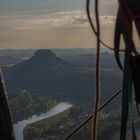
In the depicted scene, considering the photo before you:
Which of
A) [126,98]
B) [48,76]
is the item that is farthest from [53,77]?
[126,98]

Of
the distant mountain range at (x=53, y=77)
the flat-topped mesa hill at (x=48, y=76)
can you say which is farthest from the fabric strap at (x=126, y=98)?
the flat-topped mesa hill at (x=48, y=76)

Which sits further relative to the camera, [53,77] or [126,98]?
[53,77]

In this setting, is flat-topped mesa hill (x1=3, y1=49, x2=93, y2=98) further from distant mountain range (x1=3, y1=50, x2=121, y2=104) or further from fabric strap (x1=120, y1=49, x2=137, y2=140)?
fabric strap (x1=120, y1=49, x2=137, y2=140)

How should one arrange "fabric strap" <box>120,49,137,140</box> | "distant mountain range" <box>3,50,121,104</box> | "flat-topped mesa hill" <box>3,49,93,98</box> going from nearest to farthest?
"fabric strap" <box>120,49,137,140</box> → "distant mountain range" <box>3,50,121,104</box> → "flat-topped mesa hill" <box>3,49,93,98</box>

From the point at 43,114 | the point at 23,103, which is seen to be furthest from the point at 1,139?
the point at 23,103

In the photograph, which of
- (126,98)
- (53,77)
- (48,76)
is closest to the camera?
(126,98)

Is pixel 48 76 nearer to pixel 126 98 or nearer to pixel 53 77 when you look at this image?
pixel 53 77

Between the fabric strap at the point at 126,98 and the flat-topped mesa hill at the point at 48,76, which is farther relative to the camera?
the flat-topped mesa hill at the point at 48,76

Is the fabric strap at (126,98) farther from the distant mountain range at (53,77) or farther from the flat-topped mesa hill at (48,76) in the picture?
the flat-topped mesa hill at (48,76)

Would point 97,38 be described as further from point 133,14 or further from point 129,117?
point 129,117

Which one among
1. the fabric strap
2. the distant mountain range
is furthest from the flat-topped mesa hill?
the fabric strap
